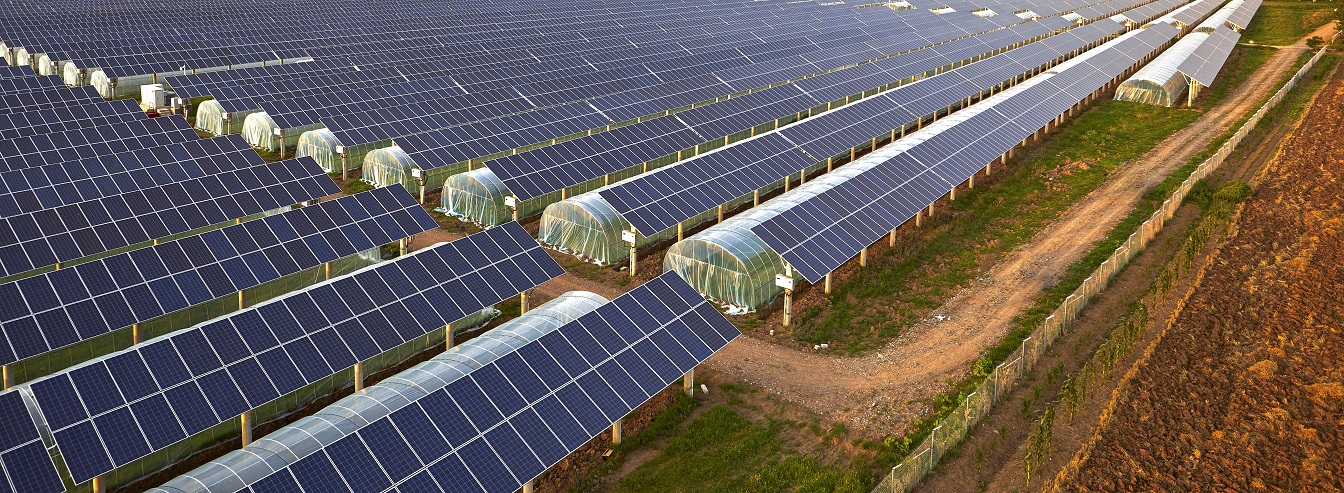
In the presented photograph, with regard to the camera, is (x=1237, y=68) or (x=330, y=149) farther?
(x=1237, y=68)

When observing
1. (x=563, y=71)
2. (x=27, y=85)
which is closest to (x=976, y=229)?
(x=563, y=71)

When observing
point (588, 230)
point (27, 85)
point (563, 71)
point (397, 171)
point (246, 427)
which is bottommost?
point (27, 85)

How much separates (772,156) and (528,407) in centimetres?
2365

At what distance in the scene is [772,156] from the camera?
41281 millimetres

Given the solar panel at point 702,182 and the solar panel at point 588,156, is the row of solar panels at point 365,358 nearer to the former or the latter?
the solar panel at point 702,182

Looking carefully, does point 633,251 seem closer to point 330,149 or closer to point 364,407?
point 364,407

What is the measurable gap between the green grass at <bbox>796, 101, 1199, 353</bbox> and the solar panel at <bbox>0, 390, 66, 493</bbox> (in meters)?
19.2

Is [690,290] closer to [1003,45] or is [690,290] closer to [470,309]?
[470,309]

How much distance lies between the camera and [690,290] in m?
26.0

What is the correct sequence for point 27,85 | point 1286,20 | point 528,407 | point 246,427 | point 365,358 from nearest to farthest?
point 528,407 → point 246,427 → point 365,358 → point 27,85 → point 1286,20

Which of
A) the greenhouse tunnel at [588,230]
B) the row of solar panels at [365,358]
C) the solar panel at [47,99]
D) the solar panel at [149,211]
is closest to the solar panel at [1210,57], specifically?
the greenhouse tunnel at [588,230]

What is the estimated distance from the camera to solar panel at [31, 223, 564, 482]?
1783 cm

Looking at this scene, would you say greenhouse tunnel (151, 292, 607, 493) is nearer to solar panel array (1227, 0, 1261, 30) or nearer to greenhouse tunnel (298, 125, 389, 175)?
greenhouse tunnel (298, 125, 389, 175)

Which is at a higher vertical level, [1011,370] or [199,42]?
[1011,370]
